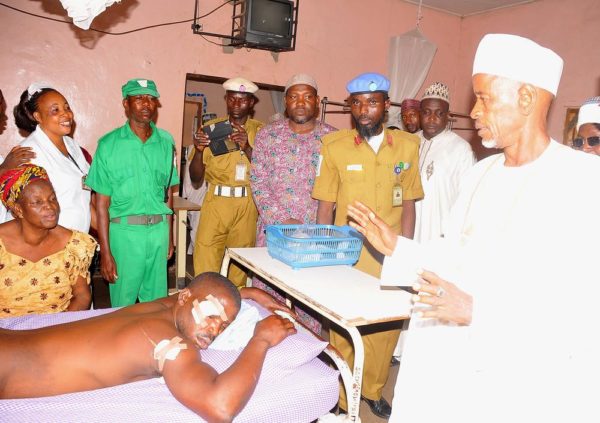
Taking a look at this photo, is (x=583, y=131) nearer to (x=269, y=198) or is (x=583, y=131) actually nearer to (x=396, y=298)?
(x=396, y=298)

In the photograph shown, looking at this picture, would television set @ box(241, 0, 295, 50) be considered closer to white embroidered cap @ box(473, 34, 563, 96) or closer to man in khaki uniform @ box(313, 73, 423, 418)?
man in khaki uniform @ box(313, 73, 423, 418)

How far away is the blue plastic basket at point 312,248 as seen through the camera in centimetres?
264

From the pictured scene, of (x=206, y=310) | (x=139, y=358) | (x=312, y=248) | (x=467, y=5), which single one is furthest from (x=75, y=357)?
(x=467, y=5)

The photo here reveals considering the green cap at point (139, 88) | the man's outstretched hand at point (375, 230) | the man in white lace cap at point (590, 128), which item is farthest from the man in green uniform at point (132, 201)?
the man in white lace cap at point (590, 128)

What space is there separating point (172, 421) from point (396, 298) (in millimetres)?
1186

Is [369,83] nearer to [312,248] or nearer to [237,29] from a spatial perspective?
[312,248]

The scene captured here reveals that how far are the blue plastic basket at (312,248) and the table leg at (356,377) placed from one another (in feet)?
2.55

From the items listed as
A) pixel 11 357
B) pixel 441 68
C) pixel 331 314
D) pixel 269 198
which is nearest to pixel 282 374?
pixel 331 314

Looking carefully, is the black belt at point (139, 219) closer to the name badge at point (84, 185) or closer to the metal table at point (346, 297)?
the name badge at point (84, 185)

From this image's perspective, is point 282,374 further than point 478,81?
Yes

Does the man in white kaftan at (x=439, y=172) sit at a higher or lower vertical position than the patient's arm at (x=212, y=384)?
higher

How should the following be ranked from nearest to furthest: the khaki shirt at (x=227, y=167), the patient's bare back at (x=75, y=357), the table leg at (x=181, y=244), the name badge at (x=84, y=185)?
the patient's bare back at (x=75, y=357) < the name badge at (x=84, y=185) < the khaki shirt at (x=227, y=167) < the table leg at (x=181, y=244)

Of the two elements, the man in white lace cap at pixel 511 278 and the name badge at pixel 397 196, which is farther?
the name badge at pixel 397 196

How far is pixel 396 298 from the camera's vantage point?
88.7 inches
